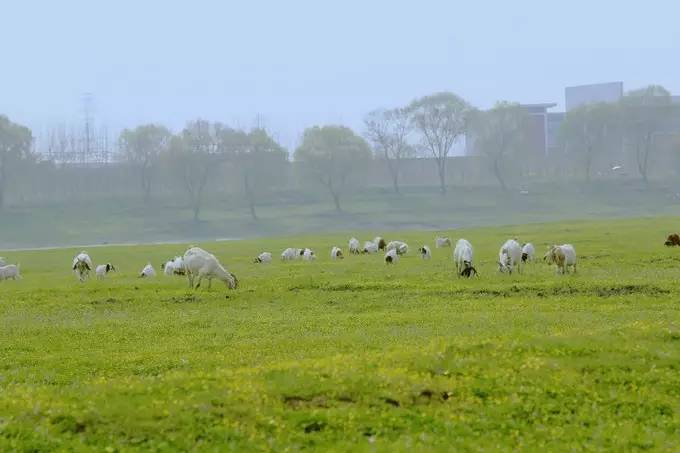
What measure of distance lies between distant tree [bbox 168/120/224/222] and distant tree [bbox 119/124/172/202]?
3.58 meters

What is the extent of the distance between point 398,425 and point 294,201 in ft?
429

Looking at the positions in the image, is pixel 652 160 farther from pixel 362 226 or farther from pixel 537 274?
pixel 537 274

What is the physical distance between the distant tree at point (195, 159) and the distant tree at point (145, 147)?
3580 millimetres

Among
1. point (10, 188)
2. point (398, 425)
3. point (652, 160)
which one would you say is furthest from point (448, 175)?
point (398, 425)

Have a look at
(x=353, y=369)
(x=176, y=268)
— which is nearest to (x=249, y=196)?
(x=176, y=268)

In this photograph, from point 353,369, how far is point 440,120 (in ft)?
458

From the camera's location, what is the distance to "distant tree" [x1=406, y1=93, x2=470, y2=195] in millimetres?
153250

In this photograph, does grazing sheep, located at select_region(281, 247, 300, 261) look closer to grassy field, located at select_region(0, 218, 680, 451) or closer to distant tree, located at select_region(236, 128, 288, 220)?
grassy field, located at select_region(0, 218, 680, 451)

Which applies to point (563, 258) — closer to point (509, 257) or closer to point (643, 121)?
point (509, 257)

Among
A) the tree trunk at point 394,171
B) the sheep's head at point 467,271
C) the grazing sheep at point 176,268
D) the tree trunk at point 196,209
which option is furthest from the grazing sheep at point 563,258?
the tree trunk at point 394,171

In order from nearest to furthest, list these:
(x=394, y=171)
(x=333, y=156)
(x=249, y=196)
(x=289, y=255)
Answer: (x=289, y=255) < (x=249, y=196) < (x=333, y=156) < (x=394, y=171)

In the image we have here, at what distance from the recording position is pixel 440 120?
153 m

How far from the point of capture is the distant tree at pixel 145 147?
144 metres

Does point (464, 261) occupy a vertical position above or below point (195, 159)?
below
